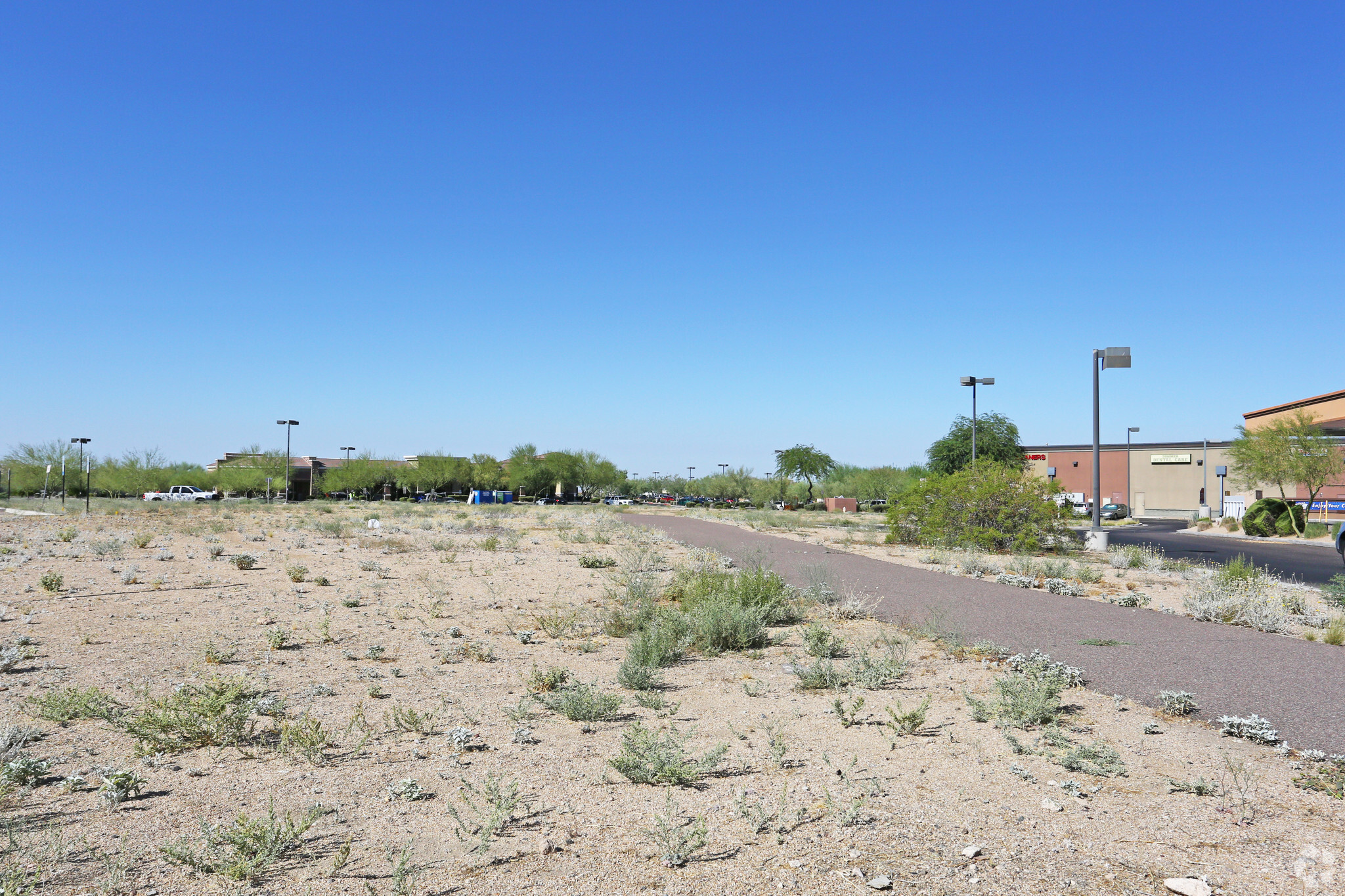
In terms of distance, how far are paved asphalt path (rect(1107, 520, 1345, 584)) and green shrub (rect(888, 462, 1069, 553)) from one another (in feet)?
13.5

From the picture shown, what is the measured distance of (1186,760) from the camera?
5.26 m

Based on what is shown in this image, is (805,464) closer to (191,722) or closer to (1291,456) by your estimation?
(1291,456)

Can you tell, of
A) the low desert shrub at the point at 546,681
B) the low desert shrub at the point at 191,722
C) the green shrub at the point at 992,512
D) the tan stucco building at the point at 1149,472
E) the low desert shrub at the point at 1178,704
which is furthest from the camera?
the tan stucco building at the point at 1149,472

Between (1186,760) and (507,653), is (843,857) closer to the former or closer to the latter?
(1186,760)

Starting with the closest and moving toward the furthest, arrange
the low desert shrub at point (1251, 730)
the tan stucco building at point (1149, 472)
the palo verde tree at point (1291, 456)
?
1. the low desert shrub at point (1251, 730)
2. the palo verde tree at point (1291, 456)
3. the tan stucco building at point (1149, 472)

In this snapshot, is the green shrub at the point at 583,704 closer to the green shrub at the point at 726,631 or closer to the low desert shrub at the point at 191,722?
the low desert shrub at the point at 191,722

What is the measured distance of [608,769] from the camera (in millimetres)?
5285

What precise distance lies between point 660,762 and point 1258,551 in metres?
28.8

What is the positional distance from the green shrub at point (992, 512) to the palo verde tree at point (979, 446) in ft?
88.7

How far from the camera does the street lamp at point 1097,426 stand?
20625 millimetres

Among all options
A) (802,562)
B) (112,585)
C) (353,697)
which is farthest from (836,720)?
(112,585)

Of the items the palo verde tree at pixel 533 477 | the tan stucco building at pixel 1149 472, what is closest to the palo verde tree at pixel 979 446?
the tan stucco building at pixel 1149 472

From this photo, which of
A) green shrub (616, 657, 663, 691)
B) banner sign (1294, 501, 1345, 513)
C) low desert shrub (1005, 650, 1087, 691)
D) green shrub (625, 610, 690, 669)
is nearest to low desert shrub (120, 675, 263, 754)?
green shrub (616, 657, 663, 691)

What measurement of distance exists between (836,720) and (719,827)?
2.26 m
